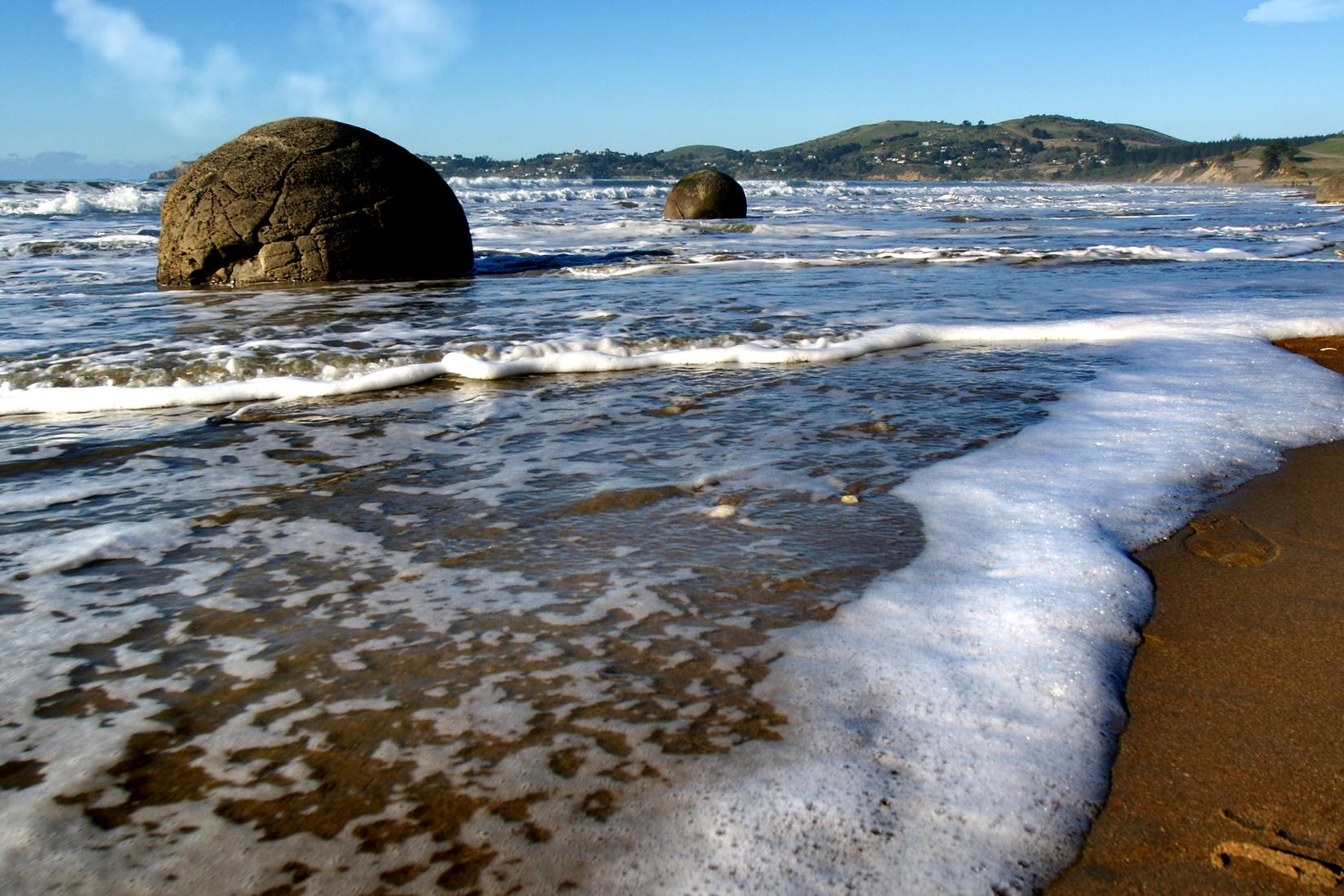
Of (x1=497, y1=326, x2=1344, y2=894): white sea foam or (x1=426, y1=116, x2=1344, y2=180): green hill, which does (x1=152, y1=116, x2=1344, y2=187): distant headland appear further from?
(x1=497, y1=326, x2=1344, y2=894): white sea foam

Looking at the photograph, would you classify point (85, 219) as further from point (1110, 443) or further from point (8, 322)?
point (1110, 443)

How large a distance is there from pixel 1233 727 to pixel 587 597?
123 cm

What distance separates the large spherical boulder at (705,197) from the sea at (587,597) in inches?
636

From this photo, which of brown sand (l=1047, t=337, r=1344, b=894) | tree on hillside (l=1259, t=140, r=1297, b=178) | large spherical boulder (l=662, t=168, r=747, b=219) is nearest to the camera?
brown sand (l=1047, t=337, r=1344, b=894)

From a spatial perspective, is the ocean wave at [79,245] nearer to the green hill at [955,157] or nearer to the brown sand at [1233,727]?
the brown sand at [1233,727]

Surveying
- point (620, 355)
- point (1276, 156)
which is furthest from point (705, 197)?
point (1276, 156)

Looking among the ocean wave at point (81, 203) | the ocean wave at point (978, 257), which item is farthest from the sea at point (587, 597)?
the ocean wave at point (81, 203)

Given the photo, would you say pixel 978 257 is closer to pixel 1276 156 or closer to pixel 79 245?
pixel 79 245

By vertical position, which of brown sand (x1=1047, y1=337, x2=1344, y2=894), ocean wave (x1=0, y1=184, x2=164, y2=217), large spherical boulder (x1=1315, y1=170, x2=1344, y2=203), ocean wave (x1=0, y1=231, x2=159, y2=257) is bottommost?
large spherical boulder (x1=1315, y1=170, x2=1344, y2=203)

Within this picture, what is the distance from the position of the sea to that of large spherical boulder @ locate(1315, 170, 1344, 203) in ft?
103

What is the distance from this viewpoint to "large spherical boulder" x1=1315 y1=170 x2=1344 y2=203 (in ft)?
98.9

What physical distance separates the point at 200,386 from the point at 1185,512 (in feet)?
13.2

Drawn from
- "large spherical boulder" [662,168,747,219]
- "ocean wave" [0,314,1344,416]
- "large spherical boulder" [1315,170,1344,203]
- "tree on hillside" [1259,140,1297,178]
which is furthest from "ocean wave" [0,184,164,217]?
"tree on hillside" [1259,140,1297,178]

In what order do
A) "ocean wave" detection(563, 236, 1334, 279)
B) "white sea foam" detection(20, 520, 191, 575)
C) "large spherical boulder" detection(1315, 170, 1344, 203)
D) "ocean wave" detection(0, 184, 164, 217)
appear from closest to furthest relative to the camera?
"white sea foam" detection(20, 520, 191, 575) → "ocean wave" detection(563, 236, 1334, 279) → "ocean wave" detection(0, 184, 164, 217) → "large spherical boulder" detection(1315, 170, 1344, 203)
